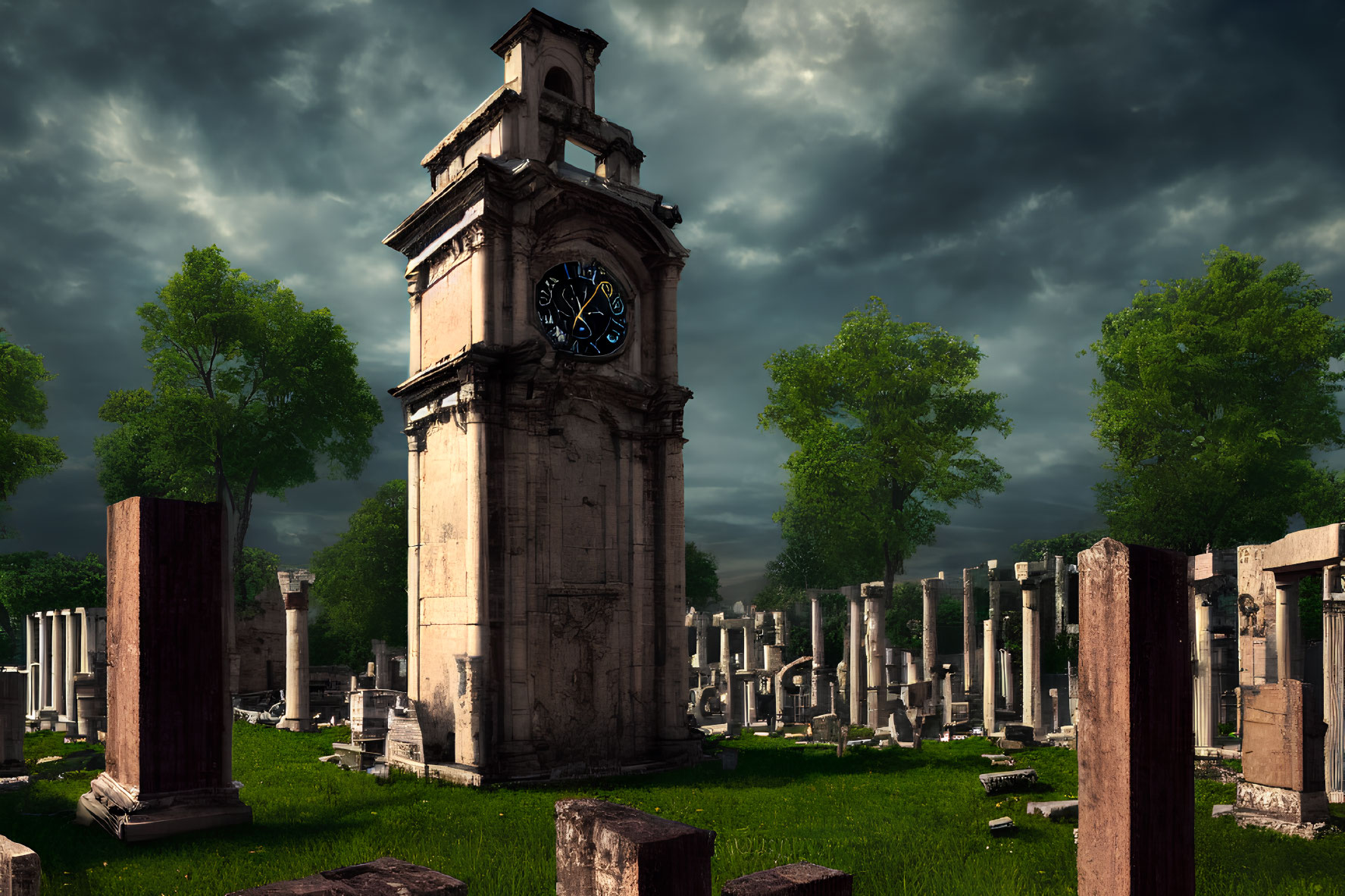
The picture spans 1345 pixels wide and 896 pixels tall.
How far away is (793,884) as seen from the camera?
13.1 feet

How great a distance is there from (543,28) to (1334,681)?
16.1 metres

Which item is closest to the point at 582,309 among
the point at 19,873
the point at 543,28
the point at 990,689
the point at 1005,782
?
the point at 543,28

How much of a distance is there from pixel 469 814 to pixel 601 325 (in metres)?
8.57

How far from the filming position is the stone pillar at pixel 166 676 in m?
8.35

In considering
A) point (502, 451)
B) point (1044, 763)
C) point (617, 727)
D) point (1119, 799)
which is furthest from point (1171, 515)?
point (1119, 799)

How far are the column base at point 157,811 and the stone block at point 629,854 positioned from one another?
5933 millimetres

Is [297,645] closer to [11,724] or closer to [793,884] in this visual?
[11,724]

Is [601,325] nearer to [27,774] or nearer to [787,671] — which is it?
[27,774]

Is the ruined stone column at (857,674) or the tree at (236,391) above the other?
the tree at (236,391)

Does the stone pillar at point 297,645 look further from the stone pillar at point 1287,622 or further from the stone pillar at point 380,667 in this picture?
the stone pillar at point 1287,622

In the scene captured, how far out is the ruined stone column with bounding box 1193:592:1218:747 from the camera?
1736 centimetres

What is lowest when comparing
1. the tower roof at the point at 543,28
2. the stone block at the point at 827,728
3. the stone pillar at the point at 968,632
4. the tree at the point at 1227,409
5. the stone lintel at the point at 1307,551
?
the stone block at the point at 827,728

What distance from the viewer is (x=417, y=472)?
16172mm

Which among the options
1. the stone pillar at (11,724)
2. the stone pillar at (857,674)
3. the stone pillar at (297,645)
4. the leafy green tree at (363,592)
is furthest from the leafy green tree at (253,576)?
the stone pillar at (857,674)
